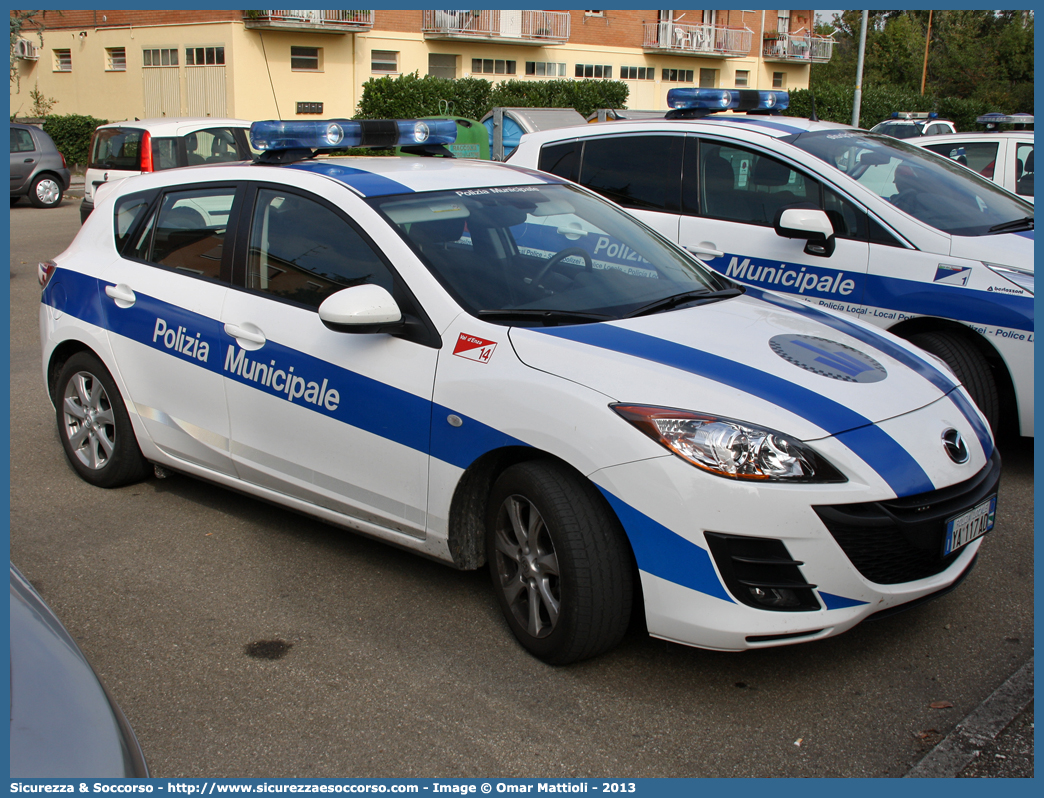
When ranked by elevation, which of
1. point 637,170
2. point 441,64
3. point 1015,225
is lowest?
point 1015,225

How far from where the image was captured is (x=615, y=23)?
44.1 m

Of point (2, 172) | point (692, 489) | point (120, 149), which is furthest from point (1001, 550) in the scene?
point (120, 149)

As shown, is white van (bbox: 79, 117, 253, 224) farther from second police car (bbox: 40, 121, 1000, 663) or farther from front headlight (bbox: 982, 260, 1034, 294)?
front headlight (bbox: 982, 260, 1034, 294)

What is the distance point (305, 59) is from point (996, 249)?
113ft

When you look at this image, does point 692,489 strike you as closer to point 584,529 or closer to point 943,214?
point 584,529

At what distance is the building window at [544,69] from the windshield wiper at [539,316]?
4068 cm

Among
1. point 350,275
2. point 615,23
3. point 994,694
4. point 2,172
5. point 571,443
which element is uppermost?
point 615,23

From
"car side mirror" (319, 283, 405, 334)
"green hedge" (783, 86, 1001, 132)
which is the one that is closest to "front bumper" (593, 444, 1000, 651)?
"car side mirror" (319, 283, 405, 334)

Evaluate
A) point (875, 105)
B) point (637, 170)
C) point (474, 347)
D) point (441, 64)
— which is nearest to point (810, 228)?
point (637, 170)

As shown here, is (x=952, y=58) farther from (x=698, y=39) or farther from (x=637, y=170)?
(x=637, y=170)

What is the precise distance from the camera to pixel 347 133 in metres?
4.69

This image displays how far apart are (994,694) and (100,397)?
406 centimetres

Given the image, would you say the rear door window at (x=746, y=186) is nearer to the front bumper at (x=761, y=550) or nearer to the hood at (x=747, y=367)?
the hood at (x=747, y=367)

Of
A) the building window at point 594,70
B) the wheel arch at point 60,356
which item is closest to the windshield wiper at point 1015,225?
the wheel arch at point 60,356
